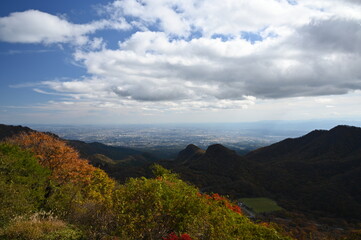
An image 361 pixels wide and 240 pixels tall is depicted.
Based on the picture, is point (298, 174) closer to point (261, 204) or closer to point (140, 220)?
point (261, 204)

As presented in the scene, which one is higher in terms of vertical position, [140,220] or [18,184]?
[18,184]

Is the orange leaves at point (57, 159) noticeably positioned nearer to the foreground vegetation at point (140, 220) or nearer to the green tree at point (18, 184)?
the green tree at point (18, 184)

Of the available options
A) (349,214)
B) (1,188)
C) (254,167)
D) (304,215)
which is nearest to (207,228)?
(1,188)

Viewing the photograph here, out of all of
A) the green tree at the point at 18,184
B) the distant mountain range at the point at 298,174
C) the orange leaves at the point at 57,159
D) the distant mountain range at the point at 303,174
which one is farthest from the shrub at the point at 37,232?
the distant mountain range at the point at 303,174

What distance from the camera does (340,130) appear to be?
508 ft

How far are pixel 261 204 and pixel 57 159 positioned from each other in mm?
84113

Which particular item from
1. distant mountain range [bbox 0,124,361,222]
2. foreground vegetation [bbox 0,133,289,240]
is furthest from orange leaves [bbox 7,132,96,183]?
distant mountain range [bbox 0,124,361,222]

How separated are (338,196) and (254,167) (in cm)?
5143

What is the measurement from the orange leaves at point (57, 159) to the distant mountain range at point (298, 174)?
67842 mm

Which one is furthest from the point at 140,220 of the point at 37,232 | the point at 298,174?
the point at 298,174

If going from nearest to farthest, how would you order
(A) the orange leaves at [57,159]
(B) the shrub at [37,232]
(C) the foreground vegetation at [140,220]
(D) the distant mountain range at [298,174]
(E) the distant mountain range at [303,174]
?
(B) the shrub at [37,232] < (C) the foreground vegetation at [140,220] < (A) the orange leaves at [57,159] < (E) the distant mountain range at [303,174] < (D) the distant mountain range at [298,174]

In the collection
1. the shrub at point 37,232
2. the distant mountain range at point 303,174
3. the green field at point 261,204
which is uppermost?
the shrub at point 37,232

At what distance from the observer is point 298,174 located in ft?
402

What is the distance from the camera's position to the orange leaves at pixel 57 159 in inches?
1119
